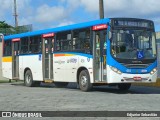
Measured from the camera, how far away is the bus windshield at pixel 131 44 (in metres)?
18.6

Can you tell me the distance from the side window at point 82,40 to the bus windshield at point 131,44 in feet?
5.37

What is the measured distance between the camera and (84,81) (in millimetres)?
20109

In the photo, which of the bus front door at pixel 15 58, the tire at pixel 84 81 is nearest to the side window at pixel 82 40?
the tire at pixel 84 81

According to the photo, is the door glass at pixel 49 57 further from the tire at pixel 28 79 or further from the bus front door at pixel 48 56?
the tire at pixel 28 79

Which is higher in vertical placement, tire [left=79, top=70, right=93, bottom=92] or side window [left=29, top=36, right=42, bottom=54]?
side window [left=29, top=36, right=42, bottom=54]

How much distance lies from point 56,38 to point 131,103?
8.78m

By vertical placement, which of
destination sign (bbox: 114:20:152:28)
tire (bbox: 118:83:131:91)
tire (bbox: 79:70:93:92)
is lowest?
tire (bbox: 118:83:131:91)

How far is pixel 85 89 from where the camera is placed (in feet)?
65.6

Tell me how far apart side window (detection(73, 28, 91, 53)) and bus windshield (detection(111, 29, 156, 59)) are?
164cm

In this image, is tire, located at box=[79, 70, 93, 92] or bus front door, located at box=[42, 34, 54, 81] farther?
bus front door, located at box=[42, 34, 54, 81]

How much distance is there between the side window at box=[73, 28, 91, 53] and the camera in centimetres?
1993

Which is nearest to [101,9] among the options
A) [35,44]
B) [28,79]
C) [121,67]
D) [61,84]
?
[35,44]

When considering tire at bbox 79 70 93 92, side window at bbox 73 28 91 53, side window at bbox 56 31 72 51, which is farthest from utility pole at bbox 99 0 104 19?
tire at bbox 79 70 93 92

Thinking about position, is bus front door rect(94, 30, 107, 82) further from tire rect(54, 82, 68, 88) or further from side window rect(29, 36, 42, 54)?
side window rect(29, 36, 42, 54)
